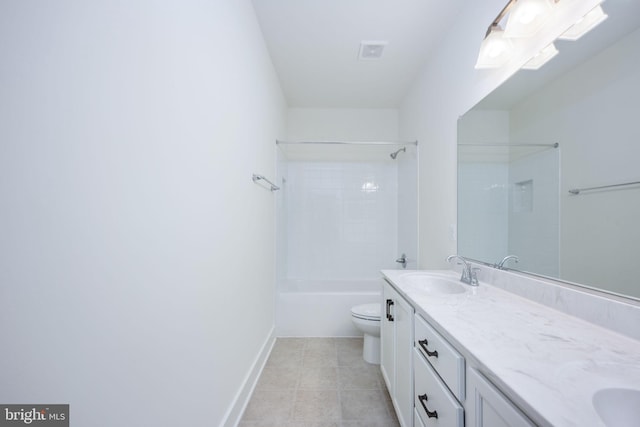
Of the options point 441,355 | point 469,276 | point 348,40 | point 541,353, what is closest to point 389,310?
point 469,276

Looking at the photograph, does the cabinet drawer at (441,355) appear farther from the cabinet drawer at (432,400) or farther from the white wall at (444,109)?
the white wall at (444,109)

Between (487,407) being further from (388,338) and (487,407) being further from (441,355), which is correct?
(388,338)

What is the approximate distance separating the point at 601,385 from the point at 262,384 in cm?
188

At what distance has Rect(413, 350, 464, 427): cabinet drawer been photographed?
789 mm

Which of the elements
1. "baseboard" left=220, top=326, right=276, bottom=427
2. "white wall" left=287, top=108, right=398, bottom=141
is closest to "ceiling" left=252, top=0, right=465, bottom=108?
"white wall" left=287, top=108, right=398, bottom=141

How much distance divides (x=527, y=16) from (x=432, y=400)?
1.63 m

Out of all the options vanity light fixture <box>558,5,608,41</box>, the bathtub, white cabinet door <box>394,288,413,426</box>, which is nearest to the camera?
vanity light fixture <box>558,5,608,41</box>

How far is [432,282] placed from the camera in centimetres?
160

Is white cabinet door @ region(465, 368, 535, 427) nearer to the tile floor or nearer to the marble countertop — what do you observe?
the marble countertop

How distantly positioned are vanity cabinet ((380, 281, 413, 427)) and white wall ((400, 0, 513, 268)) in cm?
61

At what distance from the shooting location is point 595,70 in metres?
0.90

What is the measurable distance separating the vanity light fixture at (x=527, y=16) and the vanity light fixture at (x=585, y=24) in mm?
154

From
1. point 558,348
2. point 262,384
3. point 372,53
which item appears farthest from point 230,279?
point 372,53

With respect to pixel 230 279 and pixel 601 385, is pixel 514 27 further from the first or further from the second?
pixel 230 279
